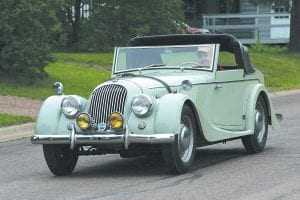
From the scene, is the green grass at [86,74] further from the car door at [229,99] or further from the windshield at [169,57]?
Result: the car door at [229,99]

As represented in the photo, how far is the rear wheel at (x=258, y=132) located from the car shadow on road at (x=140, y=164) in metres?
0.18

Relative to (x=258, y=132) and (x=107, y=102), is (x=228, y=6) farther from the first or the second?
(x=107, y=102)

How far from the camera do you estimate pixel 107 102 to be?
8828 millimetres

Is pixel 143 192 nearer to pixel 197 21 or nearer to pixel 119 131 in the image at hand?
pixel 119 131

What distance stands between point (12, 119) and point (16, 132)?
803 millimetres

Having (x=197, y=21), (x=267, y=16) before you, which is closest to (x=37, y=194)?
(x=267, y=16)

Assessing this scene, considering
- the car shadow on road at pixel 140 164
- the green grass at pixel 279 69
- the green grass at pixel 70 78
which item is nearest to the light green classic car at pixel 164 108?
the car shadow on road at pixel 140 164

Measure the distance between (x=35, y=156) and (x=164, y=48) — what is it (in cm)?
282

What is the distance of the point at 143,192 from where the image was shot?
7.84 m

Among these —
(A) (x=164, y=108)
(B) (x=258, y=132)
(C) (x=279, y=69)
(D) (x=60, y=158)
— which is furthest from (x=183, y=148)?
(C) (x=279, y=69)

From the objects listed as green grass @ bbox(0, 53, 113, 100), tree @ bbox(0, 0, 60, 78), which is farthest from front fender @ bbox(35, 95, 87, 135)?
tree @ bbox(0, 0, 60, 78)

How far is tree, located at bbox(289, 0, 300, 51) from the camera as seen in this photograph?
32412mm

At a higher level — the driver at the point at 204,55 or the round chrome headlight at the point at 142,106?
the driver at the point at 204,55

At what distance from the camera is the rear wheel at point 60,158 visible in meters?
9.11
